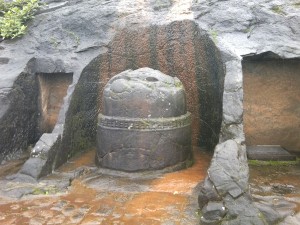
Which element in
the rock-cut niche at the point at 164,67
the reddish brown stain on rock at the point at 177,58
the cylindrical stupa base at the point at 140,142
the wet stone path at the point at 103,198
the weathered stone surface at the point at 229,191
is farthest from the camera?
the reddish brown stain on rock at the point at 177,58

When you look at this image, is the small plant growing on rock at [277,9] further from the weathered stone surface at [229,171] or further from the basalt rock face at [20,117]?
the basalt rock face at [20,117]

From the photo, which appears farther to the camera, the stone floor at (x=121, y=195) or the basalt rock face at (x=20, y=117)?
the basalt rock face at (x=20, y=117)

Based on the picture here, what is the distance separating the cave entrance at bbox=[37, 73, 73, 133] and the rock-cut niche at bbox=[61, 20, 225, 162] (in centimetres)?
60

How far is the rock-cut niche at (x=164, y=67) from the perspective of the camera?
6410mm

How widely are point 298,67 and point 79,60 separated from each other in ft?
12.8

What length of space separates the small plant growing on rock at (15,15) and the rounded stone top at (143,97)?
2659 mm

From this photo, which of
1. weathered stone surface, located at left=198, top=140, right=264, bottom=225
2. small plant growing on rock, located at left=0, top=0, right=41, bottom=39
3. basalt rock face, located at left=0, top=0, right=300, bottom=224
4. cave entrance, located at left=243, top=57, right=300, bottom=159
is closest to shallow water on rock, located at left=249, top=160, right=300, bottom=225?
weathered stone surface, located at left=198, top=140, right=264, bottom=225

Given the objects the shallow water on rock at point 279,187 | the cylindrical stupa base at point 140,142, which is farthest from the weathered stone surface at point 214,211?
the cylindrical stupa base at point 140,142

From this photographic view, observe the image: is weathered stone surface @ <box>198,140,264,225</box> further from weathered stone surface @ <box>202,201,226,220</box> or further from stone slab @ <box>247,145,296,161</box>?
stone slab @ <box>247,145,296,161</box>

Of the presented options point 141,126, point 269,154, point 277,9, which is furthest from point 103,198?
point 277,9

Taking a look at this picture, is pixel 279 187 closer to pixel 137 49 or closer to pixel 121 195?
pixel 121 195

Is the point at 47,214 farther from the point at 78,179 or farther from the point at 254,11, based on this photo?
the point at 254,11

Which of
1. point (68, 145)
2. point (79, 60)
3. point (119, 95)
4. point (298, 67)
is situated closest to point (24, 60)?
point (79, 60)

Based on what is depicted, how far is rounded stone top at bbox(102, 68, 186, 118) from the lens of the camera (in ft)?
17.5
